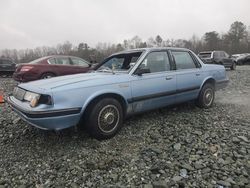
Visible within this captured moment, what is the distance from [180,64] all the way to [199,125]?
4.71ft

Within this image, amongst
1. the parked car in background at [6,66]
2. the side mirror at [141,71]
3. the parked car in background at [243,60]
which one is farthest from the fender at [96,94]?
the parked car in background at [243,60]

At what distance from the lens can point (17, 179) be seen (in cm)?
307

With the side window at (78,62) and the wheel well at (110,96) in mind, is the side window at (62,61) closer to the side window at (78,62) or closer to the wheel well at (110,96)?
the side window at (78,62)

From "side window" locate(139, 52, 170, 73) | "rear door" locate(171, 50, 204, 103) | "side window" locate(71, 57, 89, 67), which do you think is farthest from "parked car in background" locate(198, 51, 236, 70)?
"side window" locate(139, 52, 170, 73)

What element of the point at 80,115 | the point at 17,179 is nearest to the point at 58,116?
the point at 80,115

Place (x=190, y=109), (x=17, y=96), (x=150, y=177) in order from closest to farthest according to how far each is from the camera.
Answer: (x=150, y=177)
(x=17, y=96)
(x=190, y=109)

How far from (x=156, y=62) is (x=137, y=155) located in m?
2.10

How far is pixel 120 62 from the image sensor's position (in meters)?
5.22

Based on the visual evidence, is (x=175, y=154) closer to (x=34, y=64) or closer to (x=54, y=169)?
(x=54, y=169)

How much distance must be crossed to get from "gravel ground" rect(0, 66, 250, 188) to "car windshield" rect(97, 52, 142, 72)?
1.10 m

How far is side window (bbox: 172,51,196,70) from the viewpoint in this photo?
5.32 meters

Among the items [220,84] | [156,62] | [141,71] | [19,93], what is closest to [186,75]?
[156,62]

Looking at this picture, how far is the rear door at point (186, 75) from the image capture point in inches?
205

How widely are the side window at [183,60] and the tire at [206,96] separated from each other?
0.64 meters
